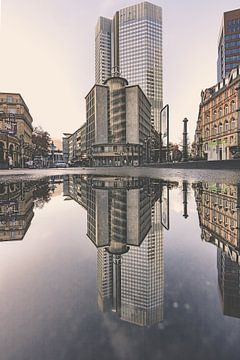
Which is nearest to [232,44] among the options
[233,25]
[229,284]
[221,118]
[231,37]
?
[231,37]

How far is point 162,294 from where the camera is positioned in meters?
1.57

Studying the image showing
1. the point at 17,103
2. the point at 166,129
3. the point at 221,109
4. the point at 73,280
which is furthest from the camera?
the point at 17,103

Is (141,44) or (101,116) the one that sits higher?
(141,44)

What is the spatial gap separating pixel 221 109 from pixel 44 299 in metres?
52.6

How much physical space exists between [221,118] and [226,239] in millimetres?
50861

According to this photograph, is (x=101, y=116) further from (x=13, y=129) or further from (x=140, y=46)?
(x=140, y=46)

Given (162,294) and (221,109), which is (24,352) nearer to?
(162,294)

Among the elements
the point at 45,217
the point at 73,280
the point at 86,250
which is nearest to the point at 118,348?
the point at 73,280

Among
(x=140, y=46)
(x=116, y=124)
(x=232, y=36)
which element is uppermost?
(x=140, y=46)

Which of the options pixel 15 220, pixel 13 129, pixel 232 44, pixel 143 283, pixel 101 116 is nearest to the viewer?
pixel 143 283

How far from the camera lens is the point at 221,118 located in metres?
A: 48.7

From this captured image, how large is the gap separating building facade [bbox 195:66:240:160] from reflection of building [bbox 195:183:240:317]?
35561 millimetres

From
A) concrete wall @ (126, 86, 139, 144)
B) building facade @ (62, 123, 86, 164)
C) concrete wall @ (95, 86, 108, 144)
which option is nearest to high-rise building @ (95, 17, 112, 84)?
building facade @ (62, 123, 86, 164)

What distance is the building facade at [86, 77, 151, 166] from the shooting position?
85.5m
